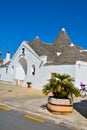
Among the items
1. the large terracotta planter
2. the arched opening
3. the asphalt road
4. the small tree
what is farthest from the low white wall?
the asphalt road

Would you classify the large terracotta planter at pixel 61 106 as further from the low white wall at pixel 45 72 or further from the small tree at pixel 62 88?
the low white wall at pixel 45 72

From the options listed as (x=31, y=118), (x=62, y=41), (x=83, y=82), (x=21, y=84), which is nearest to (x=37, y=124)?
(x=31, y=118)

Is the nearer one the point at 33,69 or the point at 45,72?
the point at 45,72

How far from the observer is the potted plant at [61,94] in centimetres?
1247

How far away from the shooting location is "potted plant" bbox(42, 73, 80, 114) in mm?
12469

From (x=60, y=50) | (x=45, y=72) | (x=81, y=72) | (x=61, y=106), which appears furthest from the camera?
(x=60, y=50)

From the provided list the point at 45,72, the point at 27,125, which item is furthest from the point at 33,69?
the point at 27,125

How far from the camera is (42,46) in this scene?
3378cm

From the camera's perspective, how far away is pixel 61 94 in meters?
12.8

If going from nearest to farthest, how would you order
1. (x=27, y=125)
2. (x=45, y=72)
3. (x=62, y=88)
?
(x=27, y=125) < (x=62, y=88) < (x=45, y=72)

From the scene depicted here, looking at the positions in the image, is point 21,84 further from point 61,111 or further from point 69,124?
point 69,124

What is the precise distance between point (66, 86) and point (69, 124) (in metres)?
2.78

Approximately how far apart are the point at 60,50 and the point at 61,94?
72.9ft

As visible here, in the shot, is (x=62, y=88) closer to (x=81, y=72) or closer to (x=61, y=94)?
(x=61, y=94)
